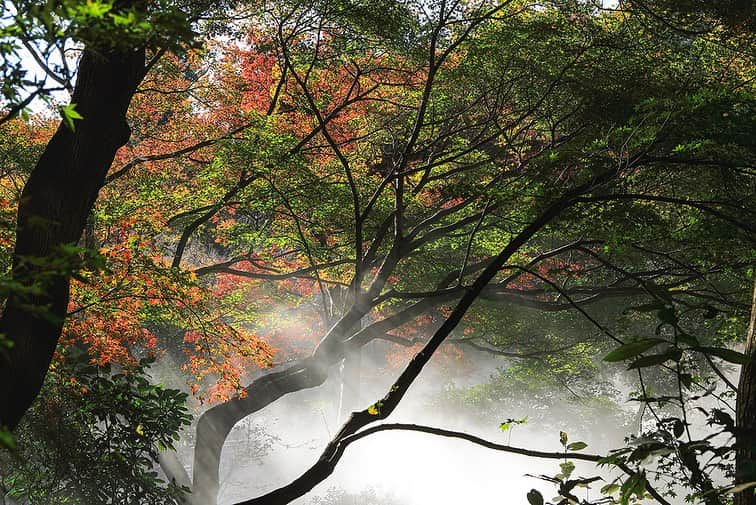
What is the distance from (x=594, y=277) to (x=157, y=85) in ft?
28.6

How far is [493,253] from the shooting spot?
33.8ft

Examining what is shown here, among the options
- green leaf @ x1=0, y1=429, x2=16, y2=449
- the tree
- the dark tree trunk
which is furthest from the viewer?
the tree

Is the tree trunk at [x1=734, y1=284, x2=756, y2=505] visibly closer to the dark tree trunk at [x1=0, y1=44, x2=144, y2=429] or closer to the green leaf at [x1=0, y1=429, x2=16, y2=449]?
the green leaf at [x1=0, y1=429, x2=16, y2=449]

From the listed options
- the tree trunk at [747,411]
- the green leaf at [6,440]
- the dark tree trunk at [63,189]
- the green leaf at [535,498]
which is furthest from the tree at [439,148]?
the green leaf at [6,440]

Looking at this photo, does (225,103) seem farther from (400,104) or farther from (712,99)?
(712,99)

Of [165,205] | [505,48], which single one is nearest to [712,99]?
[505,48]

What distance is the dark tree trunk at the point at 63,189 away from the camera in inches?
158

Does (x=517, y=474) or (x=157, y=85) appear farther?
(x=517, y=474)

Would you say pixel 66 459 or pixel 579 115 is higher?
pixel 579 115

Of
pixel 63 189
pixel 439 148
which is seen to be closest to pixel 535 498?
pixel 63 189

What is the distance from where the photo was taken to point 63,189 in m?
4.20

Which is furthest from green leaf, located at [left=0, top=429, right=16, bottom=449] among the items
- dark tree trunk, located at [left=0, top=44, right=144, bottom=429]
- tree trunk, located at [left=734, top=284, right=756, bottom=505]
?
dark tree trunk, located at [left=0, top=44, right=144, bottom=429]

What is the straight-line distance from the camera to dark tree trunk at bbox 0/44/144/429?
402 centimetres

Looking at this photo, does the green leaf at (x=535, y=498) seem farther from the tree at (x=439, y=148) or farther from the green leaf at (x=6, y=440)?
the tree at (x=439, y=148)
